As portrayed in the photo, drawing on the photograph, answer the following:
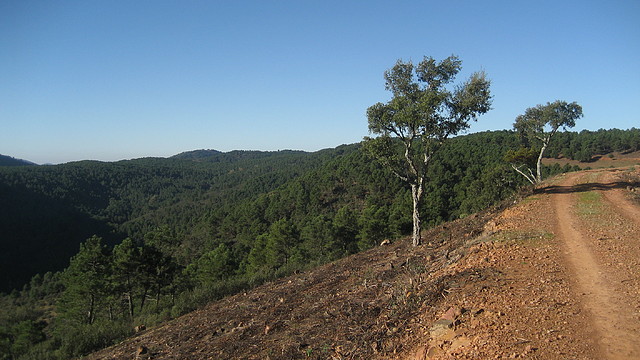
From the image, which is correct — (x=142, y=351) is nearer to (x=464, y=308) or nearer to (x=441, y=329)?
(x=441, y=329)

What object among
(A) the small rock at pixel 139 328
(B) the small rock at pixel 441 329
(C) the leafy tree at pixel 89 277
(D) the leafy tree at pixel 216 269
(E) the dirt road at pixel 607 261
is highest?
(E) the dirt road at pixel 607 261

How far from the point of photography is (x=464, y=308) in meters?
6.23

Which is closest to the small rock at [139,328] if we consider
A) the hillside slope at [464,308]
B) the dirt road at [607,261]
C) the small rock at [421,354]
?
the hillside slope at [464,308]

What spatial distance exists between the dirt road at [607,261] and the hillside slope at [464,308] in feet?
0.09

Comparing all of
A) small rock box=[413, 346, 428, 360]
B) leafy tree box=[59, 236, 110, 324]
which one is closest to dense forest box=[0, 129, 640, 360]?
leafy tree box=[59, 236, 110, 324]

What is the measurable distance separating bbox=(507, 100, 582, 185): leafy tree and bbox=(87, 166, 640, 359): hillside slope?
54.6ft

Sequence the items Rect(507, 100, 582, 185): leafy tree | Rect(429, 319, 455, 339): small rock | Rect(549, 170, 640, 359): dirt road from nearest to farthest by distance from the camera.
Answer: Rect(549, 170, 640, 359): dirt road < Rect(429, 319, 455, 339): small rock < Rect(507, 100, 582, 185): leafy tree

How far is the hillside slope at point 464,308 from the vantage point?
5.21 meters

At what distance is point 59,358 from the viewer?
510 inches

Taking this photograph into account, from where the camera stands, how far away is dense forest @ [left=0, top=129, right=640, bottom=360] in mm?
31250

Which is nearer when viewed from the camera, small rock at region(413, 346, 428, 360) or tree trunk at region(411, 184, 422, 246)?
small rock at region(413, 346, 428, 360)

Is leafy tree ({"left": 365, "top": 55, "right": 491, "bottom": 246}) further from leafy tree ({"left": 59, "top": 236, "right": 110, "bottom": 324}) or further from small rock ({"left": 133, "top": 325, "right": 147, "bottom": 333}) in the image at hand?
leafy tree ({"left": 59, "top": 236, "right": 110, "bottom": 324})

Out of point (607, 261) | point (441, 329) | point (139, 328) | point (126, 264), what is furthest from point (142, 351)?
point (126, 264)

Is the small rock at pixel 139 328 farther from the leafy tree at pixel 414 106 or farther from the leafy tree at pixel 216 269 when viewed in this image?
the leafy tree at pixel 216 269
